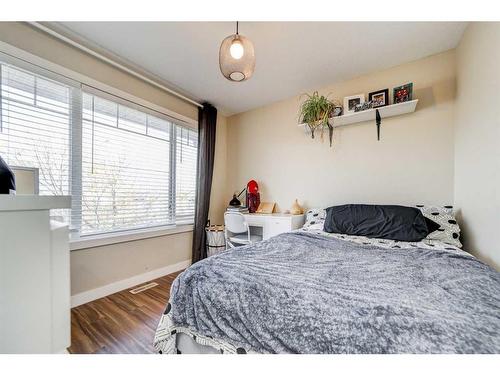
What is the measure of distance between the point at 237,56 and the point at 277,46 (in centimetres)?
77

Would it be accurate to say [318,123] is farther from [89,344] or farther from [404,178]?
[89,344]

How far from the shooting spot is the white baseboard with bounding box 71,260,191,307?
192 centimetres

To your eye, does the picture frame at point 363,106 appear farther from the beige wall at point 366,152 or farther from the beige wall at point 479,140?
the beige wall at point 479,140

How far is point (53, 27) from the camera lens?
67.7 inches

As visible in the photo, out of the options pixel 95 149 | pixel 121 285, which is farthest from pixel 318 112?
pixel 121 285

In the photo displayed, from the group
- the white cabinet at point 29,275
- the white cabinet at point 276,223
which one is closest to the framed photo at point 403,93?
the white cabinet at point 276,223

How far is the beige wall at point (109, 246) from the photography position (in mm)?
1708

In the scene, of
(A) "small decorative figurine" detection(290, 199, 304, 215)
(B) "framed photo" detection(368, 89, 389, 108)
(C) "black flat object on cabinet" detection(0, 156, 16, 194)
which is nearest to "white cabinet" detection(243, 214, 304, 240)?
(A) "small decorative figurine" detection(290, 199, 304, 215)

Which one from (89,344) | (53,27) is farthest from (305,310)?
(53,27)

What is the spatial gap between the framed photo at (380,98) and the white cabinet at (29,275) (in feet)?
8.71

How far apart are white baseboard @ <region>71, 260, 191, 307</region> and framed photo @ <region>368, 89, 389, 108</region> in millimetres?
3021

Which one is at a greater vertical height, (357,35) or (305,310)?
(357,35)

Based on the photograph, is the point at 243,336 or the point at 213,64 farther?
the point at 213,64
